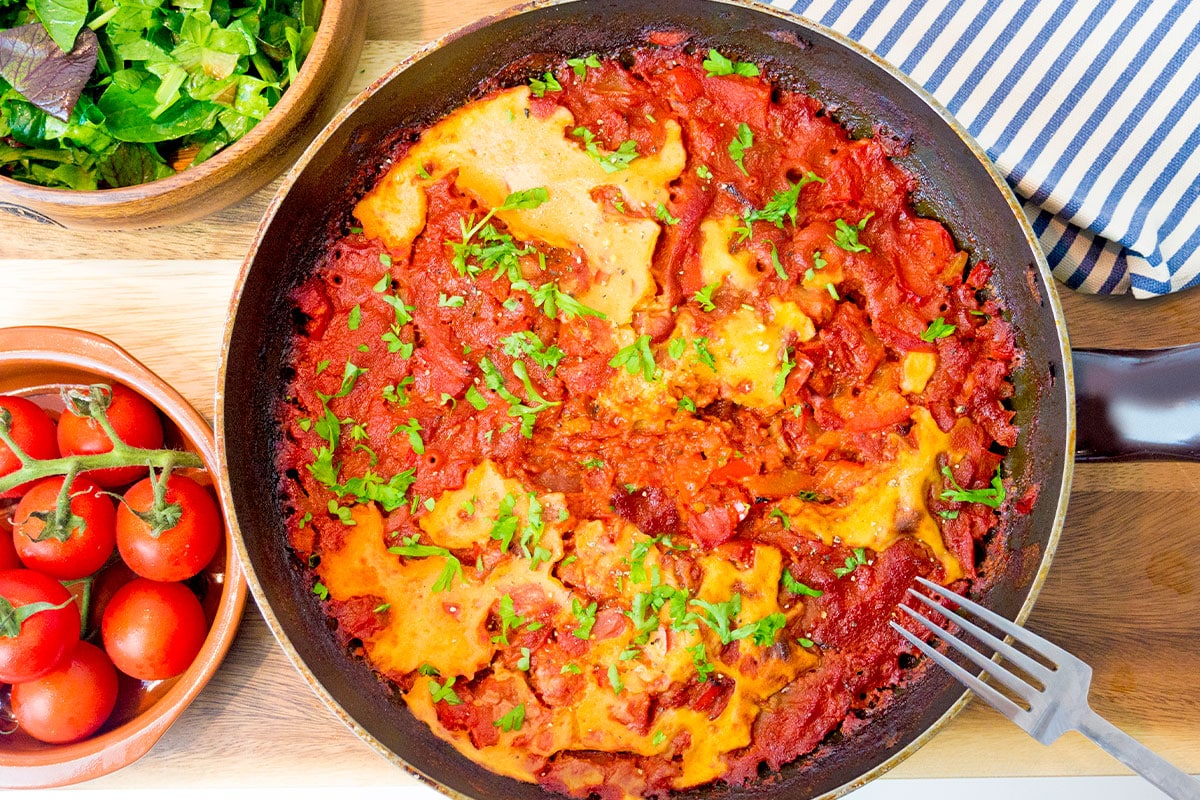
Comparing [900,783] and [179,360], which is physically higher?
[900,783]

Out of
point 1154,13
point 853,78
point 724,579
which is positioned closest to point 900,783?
point 724,579

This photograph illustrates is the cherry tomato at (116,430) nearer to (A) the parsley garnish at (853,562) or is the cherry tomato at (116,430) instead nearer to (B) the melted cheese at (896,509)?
(B) the melted cheese at (896,509)

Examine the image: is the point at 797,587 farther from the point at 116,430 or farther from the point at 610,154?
the point at 116,430

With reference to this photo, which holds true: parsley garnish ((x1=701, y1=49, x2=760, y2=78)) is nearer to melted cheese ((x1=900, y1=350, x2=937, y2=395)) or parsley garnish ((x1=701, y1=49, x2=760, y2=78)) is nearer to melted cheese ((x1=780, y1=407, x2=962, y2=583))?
melted cheese ((x1=900, y1=350, x2=937, y2=395))

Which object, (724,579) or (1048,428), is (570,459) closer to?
(724,579)

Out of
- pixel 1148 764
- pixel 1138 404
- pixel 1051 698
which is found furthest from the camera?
pixel 1138 404

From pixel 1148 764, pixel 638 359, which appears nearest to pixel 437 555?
pixel 638 359

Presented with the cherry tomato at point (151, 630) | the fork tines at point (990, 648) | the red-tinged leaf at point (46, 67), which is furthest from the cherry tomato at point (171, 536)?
the fork tines at point (990, 648)
